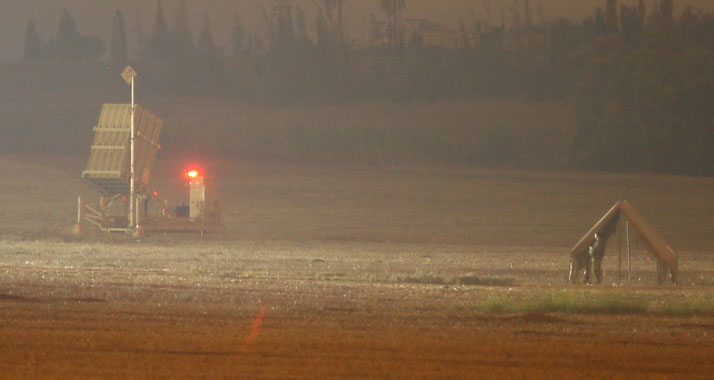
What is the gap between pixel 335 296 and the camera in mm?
16312

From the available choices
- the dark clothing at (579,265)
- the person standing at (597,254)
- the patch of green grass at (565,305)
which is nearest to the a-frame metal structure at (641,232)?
the person standing at (597,254)

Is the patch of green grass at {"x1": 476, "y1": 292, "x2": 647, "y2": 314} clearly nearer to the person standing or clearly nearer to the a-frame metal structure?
the a-frame metal structure

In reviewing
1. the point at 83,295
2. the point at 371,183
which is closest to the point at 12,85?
the point at 371,183

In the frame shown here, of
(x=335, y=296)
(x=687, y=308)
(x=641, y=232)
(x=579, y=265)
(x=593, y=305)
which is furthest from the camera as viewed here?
(x=579, y=265)

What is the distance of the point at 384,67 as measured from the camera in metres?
95.9

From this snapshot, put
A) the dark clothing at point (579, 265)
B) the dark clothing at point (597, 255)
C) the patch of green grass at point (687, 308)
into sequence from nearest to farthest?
the patch of green grass at point (687, 308), the dark clothing at point (597, 255), the dark clothing at point (579, 265)

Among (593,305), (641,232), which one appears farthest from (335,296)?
(641,232)

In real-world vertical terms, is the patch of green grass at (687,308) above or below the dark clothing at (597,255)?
below

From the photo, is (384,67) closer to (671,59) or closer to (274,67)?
(274,67)

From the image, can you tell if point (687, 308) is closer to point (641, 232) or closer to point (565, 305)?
point (565, 305)

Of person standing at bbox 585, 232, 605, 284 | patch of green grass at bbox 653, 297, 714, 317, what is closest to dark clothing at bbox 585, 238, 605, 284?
person standing at bbox 585, 232, 605, 284

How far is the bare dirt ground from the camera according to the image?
976cm

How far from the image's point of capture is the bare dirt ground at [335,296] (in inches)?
384

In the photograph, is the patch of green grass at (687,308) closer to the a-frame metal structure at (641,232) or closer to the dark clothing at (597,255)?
the a-frame metal structure at (641,232)
